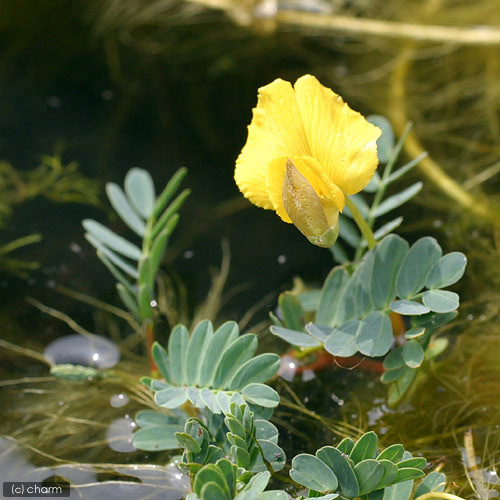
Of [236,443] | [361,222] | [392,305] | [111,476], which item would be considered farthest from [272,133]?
[111,476]

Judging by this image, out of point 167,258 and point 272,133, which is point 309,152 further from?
point 167,258

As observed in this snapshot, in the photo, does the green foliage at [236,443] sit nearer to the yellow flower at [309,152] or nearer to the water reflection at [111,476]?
the water reflection at [111,476]

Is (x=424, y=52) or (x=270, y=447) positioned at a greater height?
(x=424, y=52)

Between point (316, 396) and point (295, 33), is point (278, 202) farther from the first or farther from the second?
point (295, 33)

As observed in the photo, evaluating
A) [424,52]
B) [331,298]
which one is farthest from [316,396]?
[424,52]

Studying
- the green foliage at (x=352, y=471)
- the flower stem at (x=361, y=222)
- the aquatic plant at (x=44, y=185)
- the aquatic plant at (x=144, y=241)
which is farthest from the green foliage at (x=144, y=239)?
the green foliage at (x=352, y=471)

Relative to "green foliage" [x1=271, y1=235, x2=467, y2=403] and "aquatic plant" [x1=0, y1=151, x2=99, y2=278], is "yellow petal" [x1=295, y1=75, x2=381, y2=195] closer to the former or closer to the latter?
"green foliage" [x1=271, y1=235, x2=467, y2=403]
